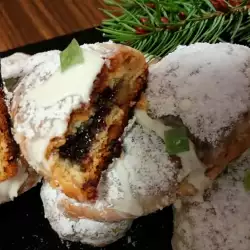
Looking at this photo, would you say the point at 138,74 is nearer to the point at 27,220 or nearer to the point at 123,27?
the point at 123,27

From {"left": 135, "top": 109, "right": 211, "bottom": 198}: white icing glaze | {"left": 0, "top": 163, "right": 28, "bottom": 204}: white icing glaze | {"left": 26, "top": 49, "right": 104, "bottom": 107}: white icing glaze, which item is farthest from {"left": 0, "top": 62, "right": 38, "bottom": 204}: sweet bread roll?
{"left": 135, "top": 109, "right": 211, "bottom": 198}: white icing glaze

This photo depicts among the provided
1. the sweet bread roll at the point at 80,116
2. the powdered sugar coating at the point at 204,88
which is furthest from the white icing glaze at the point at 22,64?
the powdered sugar coating at the point at 204,88

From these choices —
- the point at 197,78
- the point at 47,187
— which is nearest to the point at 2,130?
the point at 47,187

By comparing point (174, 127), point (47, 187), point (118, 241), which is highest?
point (174, 127)

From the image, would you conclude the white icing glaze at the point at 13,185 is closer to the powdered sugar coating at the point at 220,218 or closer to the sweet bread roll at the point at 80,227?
the sweet bread roll at the point at 80,227

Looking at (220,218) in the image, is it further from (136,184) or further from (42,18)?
(42,18)

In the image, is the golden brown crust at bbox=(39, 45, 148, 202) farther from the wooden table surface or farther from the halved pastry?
the wooden table surface
